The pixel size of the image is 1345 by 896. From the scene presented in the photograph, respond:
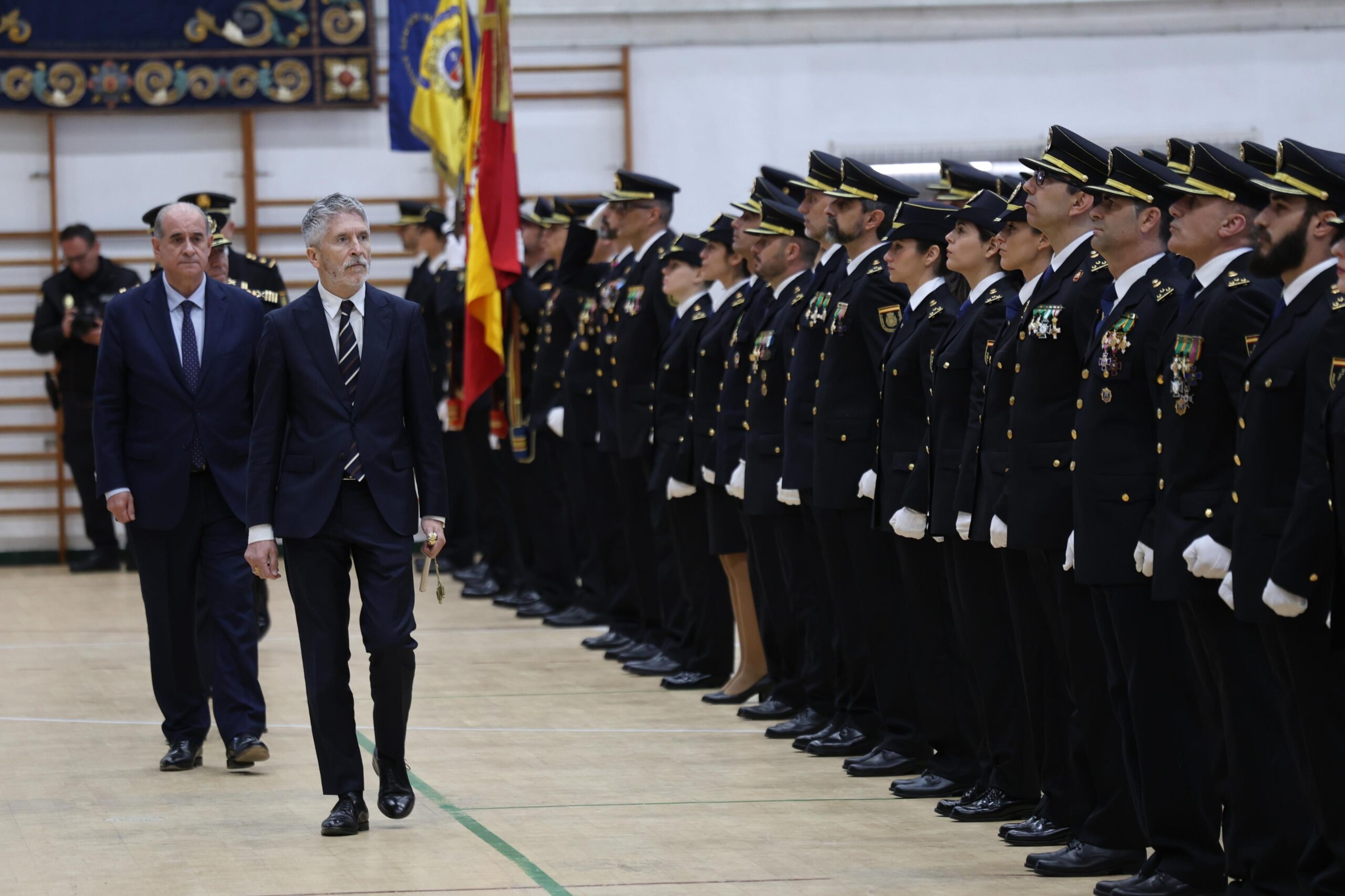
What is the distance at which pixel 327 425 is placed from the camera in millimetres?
4543

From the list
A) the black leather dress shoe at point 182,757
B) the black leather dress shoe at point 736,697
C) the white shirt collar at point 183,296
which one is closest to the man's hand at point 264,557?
the black leather dress shoe at point 182,757

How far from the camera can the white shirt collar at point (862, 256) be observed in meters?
5.49

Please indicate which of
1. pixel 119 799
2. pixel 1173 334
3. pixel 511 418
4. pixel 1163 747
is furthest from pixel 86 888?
pixel 511 418

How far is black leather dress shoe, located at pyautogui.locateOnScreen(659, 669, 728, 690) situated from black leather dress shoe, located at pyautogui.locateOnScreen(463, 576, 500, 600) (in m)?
2.81

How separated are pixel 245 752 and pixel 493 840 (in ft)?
3.85

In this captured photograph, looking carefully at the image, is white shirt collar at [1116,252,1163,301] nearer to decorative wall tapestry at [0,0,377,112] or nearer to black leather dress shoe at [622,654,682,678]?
black leather dress shoe at [622,654,682,678]

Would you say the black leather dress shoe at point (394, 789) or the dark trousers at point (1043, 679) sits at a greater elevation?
the dark trousers at point (1043, 679)

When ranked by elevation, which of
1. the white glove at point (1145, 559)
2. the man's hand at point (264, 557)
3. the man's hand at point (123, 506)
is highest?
the white glove at point (1145, 559)

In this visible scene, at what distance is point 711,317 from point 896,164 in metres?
4.87

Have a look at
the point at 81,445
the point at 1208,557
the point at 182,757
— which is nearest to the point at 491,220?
the point at 81,445

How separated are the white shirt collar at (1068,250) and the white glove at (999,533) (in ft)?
1.94

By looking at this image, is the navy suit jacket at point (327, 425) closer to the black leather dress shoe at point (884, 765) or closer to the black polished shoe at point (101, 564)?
the black leather dress shoe at point (884, 765)

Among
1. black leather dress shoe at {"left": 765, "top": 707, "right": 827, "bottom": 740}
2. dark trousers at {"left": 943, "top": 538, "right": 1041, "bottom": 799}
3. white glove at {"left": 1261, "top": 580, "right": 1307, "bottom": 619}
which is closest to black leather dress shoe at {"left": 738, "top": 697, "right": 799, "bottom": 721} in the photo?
black leather dress shoe at {"left": 765, "top": 707, "right": 827, "bottom": 740}

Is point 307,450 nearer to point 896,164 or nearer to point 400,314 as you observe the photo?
point 400,314
